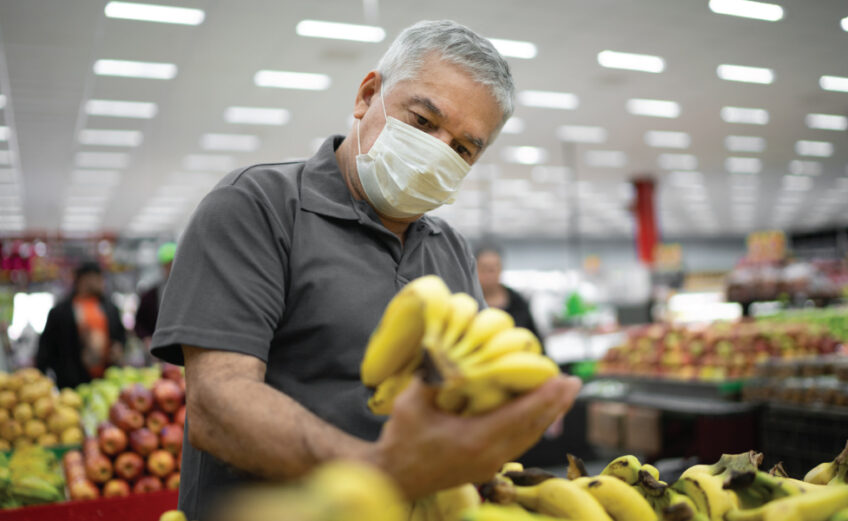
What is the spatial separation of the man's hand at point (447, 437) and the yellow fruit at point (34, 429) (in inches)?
116

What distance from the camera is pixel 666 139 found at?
41.2ft

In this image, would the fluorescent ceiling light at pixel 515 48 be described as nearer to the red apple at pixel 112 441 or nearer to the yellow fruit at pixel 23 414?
the yellow fruit at pixel 23 414

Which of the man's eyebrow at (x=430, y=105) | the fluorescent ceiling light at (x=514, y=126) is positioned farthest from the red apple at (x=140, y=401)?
the fluorescent ceiling light at (x=514, y=126)

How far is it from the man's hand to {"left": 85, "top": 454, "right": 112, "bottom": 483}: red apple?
6.77 feet

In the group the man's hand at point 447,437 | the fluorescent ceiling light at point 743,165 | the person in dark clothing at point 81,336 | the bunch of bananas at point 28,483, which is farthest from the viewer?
the fluorescent ceiling light at point 743,165

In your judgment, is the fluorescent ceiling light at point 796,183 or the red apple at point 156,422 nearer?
the red apple at point 156,422

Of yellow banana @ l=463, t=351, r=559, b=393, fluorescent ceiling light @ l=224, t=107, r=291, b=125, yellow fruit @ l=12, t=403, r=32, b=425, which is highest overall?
fluorescent ceiling light @ l=224, t=107, r=291, b=125

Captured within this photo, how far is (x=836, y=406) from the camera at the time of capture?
3535mm

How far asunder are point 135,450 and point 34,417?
1.00 m

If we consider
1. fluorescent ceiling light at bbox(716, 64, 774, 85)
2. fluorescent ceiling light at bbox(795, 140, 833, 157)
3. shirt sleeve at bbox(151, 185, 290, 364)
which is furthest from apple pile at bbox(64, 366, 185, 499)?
fluorescent ceiling light at bbox(795, 140, 833, 157)

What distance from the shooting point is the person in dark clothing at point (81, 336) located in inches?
194

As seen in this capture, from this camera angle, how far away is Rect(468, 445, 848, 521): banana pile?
0.90 meters

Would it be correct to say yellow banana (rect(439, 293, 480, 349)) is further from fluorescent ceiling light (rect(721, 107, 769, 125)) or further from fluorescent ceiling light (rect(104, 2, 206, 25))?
fluorescent ceiling light (rect(721, 107, 769, 125))

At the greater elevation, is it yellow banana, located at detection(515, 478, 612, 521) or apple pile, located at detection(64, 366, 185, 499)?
yellow banana, located at detection(515, 478, 612, 521)
